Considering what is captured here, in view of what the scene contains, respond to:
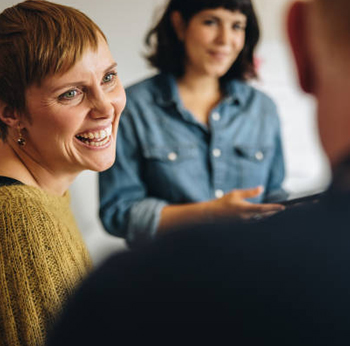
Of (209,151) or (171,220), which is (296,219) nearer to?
(171,220)

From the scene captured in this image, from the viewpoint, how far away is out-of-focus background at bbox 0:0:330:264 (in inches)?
52.1

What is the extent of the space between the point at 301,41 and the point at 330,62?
0.04 metres

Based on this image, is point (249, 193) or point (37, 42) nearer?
point (37, 42)

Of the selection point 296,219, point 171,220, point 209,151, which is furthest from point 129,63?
point 296,219

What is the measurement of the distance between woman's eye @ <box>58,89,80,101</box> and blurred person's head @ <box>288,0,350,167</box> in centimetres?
40

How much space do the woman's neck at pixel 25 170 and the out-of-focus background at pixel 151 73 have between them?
166mm

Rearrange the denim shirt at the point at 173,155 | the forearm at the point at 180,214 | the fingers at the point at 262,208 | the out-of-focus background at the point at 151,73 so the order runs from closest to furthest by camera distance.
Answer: the fingers at the point at 262,208
the forearm at the point at 180,214
the denim shirt at the point at 173,155
the out-of-focus background at the point at 151,73

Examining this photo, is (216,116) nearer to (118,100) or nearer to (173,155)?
(173,155)

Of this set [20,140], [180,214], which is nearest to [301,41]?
[20,140]

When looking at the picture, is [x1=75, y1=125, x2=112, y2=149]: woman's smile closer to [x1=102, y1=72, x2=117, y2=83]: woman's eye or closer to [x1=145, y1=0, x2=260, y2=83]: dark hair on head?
[x1=102, y1=72, x2=117, y2=83]: woman's eye

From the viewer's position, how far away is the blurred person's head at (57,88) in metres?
0.64

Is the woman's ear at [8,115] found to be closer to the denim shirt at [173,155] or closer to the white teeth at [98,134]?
the white teeth at [98,134]

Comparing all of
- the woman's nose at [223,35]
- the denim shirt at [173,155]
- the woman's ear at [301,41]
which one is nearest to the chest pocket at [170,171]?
the denim shirt at [173,155]

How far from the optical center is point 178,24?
1120 millimetres
